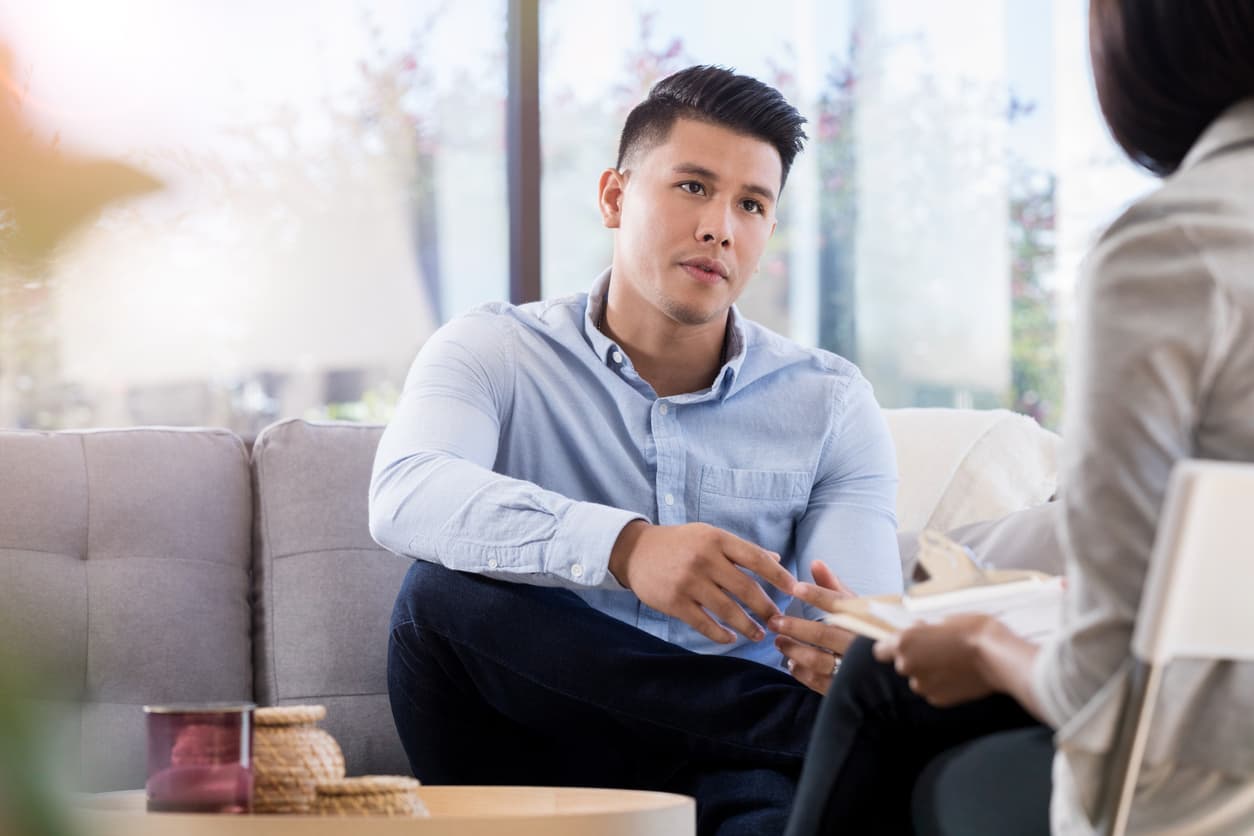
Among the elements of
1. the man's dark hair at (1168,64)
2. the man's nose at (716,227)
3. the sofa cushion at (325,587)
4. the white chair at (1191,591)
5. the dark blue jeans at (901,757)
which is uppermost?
the man's dark hair at (1168,64)

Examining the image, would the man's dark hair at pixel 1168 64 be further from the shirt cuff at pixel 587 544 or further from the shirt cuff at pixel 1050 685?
the shirt cuff at pixel 587 544

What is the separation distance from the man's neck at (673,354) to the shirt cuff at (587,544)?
578mm

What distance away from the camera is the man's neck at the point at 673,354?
206 centimetres

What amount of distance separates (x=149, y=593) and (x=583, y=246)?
179cm

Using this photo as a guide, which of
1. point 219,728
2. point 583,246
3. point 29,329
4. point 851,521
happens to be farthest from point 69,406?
point 219,728

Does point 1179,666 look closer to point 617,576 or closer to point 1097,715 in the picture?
point 1097,715

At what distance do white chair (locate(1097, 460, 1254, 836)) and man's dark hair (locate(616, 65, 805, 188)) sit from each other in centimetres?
138

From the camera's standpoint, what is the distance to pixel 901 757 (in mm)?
1041

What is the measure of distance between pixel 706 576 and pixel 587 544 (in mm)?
165

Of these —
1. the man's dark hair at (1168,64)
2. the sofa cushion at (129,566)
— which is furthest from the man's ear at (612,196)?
the man's dark hair at (1168,64)

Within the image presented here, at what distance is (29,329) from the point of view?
3.04 meters

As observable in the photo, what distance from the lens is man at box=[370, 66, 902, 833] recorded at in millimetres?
1512

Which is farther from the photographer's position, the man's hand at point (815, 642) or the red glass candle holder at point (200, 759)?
the man's hand at point (815, 642)

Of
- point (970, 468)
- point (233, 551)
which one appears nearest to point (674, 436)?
point (970, 468)
